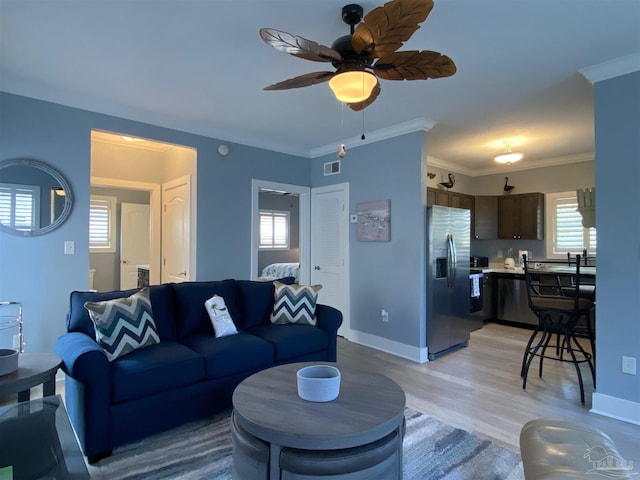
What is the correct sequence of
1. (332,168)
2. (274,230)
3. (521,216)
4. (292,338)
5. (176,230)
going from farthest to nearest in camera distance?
(274,230)
(521,216)
(332,168)
(176,230)
(292,338)

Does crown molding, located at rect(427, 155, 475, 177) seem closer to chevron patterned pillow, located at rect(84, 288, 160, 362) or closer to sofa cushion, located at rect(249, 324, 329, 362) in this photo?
sofa cushion, located at rect(249, 324, 329, 362)

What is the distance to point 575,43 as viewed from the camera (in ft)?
7.65

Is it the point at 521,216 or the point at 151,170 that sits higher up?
the point at 151,170

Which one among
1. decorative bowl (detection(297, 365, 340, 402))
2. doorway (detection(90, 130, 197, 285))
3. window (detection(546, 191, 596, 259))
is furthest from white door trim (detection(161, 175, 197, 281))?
window (detection(546, 191, 596, 259))

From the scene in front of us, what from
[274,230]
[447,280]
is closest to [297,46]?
[447,280]

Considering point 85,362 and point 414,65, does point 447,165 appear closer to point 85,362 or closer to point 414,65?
point 414,65

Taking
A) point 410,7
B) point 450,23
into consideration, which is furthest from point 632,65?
point 410,7

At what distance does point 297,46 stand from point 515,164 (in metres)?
5.36

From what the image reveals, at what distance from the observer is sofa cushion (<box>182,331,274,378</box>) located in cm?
246

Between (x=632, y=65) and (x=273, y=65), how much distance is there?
261 cm

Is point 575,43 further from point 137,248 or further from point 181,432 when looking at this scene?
point 137,248

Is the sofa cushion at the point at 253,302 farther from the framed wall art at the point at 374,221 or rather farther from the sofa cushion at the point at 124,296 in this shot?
the framed wall art at the point at 374,221

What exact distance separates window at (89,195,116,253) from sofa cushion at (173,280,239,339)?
13.5ft

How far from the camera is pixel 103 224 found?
615 cm
